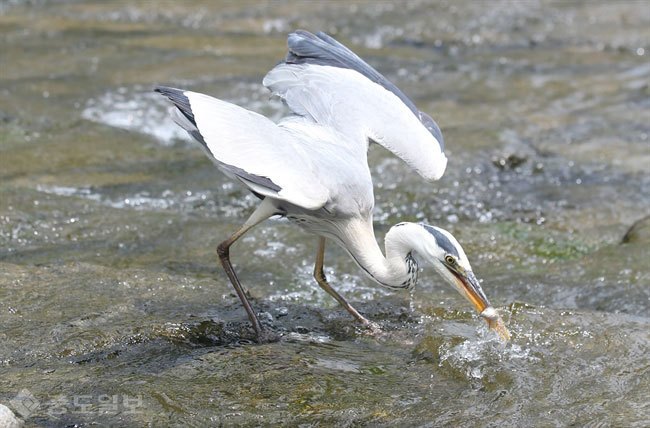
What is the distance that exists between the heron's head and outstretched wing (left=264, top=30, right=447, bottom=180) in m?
0.78

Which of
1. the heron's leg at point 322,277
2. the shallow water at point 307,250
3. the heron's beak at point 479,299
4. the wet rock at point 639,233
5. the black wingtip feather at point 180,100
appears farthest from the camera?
the wet rock at point 639,233

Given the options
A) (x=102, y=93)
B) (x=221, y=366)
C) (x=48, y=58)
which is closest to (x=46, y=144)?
(x=102, y=93)

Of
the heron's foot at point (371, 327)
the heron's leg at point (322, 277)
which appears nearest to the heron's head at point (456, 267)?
the heron's foot at point (371, 327)

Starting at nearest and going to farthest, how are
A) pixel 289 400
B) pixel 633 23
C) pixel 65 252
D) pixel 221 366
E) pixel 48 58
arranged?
1. pixel 289 400
2. pixel 221 366
3. pixel 65 252
4. pixel 48 58
5. pixel 633 23

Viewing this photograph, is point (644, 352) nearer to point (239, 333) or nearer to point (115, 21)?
point (239, 333)

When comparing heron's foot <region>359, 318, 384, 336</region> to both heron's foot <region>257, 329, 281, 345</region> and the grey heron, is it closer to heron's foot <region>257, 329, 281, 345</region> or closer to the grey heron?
the grey heron

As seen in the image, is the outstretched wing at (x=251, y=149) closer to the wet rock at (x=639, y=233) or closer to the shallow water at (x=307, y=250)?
the shallow water at (x=307, y=250)

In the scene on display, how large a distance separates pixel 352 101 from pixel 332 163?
79 centimetres

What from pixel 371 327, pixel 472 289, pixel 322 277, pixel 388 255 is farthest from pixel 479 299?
pixel 322 277

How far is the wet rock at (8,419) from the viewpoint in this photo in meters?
3.15

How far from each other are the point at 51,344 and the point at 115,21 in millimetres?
8702

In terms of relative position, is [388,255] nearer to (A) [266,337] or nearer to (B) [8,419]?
(A) [266,337]

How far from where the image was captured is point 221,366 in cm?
385

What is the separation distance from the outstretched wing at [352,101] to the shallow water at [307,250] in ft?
2.87
